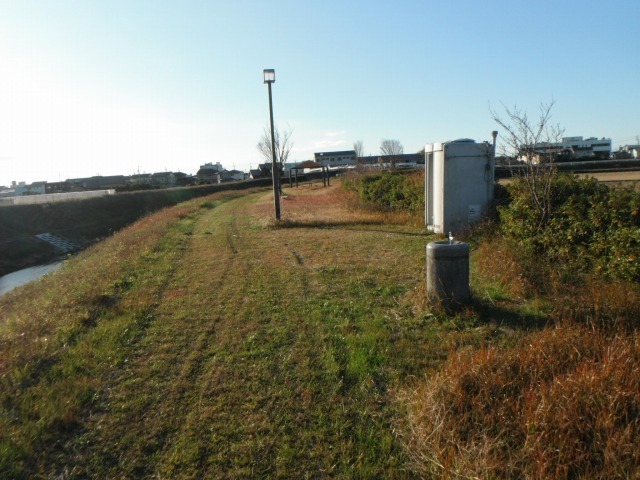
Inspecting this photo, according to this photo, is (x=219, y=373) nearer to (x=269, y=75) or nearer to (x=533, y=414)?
(x=533, y=414)

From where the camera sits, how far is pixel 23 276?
2034cm

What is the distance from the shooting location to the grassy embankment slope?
11.6 feet

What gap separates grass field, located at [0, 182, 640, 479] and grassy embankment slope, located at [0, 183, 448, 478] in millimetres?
20

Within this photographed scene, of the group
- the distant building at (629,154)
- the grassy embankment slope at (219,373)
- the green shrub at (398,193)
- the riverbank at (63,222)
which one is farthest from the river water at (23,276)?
the distant building at (629,154)

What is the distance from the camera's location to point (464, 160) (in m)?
11.4

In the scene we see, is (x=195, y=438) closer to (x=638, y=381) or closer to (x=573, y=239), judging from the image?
(x=638, y=381)

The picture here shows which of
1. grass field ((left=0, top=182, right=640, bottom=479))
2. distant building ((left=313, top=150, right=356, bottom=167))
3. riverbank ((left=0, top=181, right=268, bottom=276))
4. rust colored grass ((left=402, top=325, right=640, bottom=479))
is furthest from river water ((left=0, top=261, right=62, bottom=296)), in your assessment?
distant building ((left=313, top=150, right=356, bottom=167))

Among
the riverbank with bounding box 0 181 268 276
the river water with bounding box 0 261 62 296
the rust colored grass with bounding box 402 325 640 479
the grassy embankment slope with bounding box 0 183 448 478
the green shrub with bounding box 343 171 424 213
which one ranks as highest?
the green shrub with bounding box 343 171 424 213

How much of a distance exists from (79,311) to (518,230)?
7494mm

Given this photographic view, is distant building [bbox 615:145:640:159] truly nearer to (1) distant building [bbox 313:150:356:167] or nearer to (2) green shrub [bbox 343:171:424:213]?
(2) green shrub [bbox 343:171:424:213]

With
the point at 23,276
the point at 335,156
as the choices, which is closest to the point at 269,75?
the point at 23,276

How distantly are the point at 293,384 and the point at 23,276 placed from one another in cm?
1995

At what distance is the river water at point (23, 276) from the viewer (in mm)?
18328

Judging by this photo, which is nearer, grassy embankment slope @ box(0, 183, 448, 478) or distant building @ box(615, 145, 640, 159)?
grassy embankment slope @ box(0, 183, 448, 478)
